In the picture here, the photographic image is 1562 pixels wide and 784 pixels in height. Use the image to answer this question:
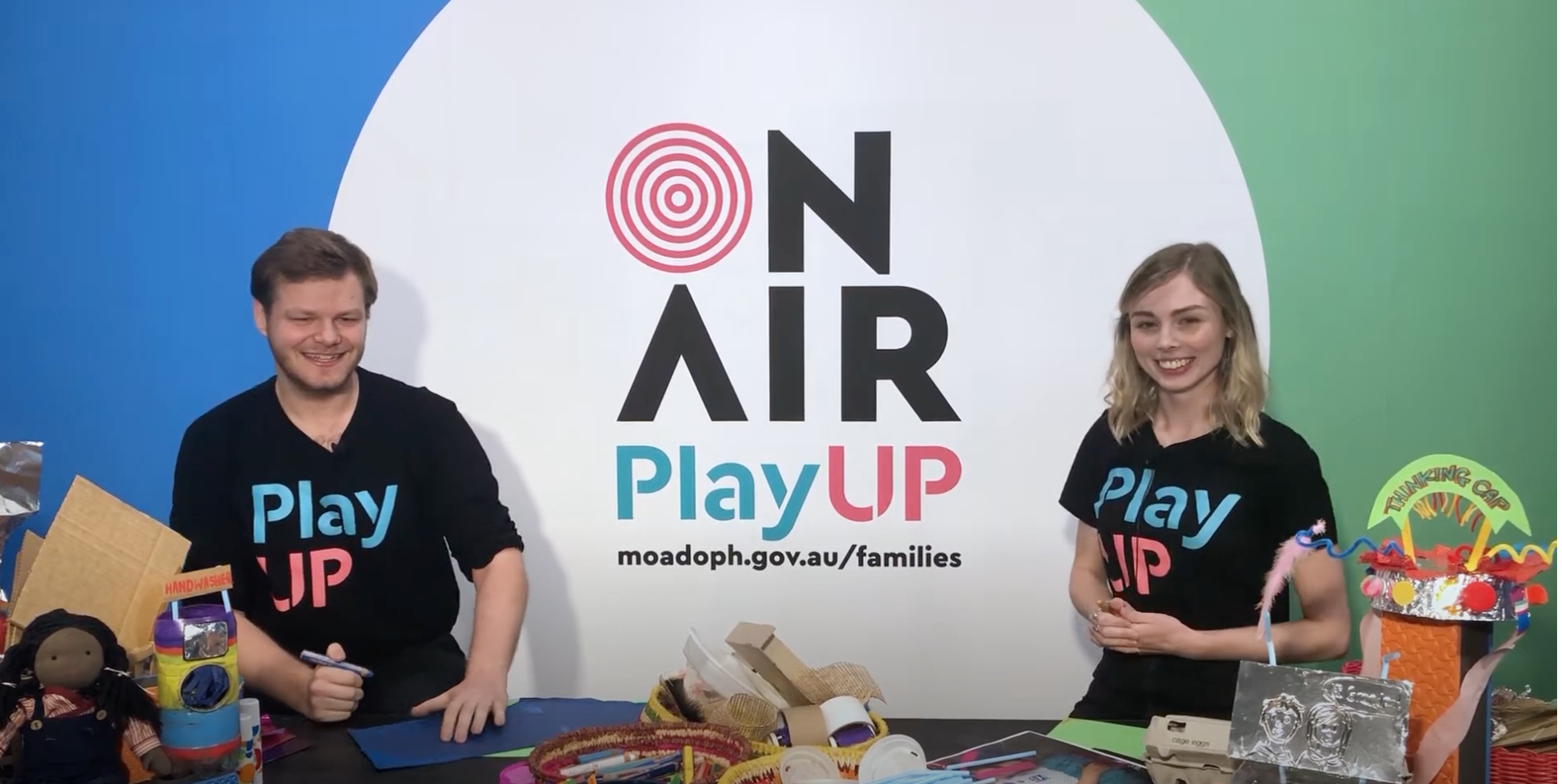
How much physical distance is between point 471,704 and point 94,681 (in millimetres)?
540

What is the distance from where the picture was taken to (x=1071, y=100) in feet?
6.15

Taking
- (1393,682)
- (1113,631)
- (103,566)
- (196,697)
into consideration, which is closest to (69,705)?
(196,697)

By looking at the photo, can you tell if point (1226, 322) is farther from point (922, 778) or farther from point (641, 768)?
point (641, 768)

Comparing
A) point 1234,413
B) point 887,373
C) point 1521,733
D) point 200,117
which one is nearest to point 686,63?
point 887,373

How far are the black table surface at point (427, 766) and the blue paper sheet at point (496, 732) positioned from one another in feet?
0.07

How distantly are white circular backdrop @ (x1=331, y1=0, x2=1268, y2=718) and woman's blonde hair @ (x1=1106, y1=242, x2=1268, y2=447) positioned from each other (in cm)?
3

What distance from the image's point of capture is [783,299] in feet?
6.31

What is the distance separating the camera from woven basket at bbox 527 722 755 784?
153cm

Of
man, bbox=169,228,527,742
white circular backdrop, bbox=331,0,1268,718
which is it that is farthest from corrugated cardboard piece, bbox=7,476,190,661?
white circular backdrop, bbox=331,0,1268,718

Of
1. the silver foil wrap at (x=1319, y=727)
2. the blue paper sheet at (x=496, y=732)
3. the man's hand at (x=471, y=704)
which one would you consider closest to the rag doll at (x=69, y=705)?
the blue paper sheet at (x=496, y=732)

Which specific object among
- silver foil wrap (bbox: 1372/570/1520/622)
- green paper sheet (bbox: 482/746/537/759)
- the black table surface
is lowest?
green paper sheet (bbox: 482/746/537/759)

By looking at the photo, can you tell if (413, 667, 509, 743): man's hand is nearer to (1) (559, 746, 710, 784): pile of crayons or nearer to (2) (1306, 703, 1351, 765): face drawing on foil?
(1) (559, 746, 710, 784): pile of crayons

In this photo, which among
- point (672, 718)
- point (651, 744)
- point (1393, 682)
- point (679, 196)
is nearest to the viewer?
point (1393, 682)

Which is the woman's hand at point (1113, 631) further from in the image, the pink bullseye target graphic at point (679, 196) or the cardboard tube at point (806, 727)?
the pink bullseye target graphic at point (679, 196)
